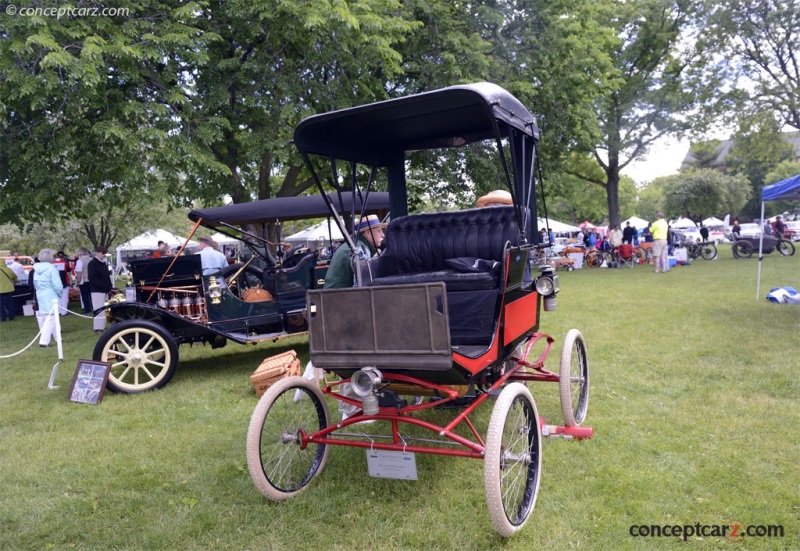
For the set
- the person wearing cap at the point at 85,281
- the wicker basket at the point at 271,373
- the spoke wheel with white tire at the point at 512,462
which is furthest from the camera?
the person wearing cap at the point at 85,281

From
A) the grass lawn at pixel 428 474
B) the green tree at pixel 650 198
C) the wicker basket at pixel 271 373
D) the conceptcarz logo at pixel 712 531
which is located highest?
the green tree at pixel 650 198

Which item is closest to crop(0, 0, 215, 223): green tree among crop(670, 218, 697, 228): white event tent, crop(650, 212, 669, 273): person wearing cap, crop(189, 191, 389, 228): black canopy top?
crop(189, 191, 389, 228): black canopy top

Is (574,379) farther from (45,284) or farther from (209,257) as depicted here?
(45,284)

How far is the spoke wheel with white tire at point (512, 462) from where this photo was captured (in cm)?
271

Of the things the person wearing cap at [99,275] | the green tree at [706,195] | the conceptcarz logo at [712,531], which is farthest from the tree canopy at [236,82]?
the green tree at [706,195]

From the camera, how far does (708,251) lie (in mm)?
21594

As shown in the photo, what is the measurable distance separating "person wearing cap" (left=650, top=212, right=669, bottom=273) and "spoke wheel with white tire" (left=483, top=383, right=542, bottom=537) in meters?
13.8

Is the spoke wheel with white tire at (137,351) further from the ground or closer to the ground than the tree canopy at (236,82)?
closer to the ground

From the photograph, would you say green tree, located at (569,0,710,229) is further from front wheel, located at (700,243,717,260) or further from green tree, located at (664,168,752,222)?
green tree, located at (664,168,752,222)

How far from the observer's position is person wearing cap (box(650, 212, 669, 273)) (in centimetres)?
1577

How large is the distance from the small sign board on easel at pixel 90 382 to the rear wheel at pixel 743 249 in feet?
72.6

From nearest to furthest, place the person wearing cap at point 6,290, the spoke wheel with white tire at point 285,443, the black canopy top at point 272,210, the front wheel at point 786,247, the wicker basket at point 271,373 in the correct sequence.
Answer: the spoke wheel with white tire at point 285,443
the wicker basket at point 271,373
the black canopy top at point 272,210
the person wearing cap at point 6,290
the front wheel at point 786,247

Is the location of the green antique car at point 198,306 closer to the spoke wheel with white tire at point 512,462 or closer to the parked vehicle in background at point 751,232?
the spoke wheel with white tire at point 512,462

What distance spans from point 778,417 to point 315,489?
3.54 meters
